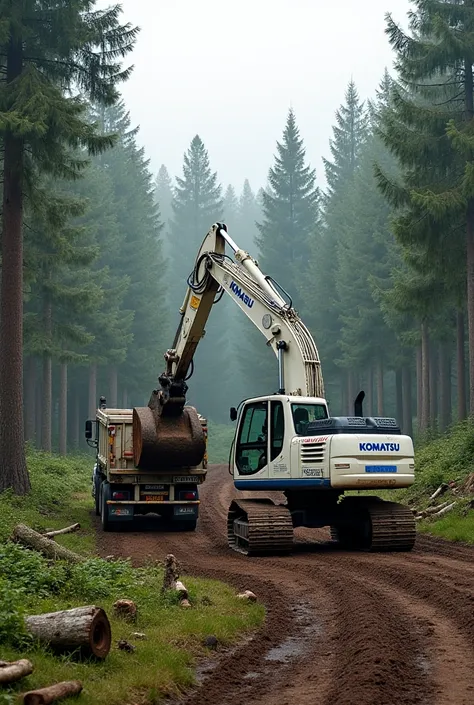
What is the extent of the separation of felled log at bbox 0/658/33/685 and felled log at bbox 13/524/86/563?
21.0 feet

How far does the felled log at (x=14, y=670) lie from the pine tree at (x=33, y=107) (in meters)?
16.0

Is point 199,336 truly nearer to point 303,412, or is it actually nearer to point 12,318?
point 303,412

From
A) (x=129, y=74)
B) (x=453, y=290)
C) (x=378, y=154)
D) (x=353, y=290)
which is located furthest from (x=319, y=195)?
(x=129, y=74)

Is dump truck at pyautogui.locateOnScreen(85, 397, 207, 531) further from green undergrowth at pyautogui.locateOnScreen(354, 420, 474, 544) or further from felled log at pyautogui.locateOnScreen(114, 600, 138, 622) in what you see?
felled log at pyautogui.locateOnScreen(114, 600, 138, 622)

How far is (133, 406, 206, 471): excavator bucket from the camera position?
20.9 m

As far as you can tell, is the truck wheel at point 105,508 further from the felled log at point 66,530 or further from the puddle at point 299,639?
the puddle at point 299,639

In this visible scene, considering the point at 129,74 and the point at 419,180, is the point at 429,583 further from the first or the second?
the point at 419,180

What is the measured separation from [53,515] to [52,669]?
15.0m

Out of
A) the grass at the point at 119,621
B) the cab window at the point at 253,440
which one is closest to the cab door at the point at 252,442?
the cab window at the point at 253,440

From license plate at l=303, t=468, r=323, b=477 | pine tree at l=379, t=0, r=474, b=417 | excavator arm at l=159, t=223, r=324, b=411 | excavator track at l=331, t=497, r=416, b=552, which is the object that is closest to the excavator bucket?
excavator arm at l=159, t=223, r=324, b=411

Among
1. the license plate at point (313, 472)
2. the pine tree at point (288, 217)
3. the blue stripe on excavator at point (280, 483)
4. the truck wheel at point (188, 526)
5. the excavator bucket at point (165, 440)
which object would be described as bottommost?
the truck wheel at point (188, 526)

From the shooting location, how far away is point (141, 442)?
2084cm

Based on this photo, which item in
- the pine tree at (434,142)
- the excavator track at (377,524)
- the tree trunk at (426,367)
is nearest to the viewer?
the excavator track at (377,524)

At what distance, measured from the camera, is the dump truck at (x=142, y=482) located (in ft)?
69.9
